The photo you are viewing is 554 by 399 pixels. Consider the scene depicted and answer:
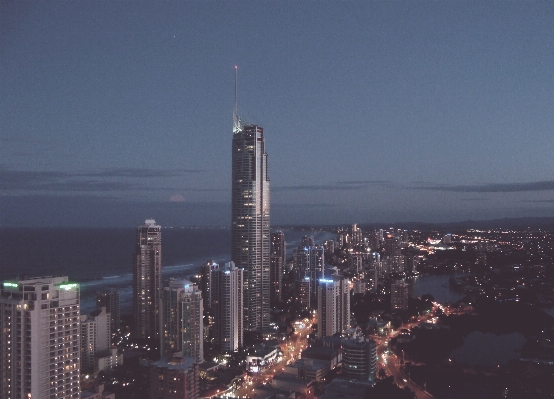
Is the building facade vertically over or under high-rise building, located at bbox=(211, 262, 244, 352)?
over

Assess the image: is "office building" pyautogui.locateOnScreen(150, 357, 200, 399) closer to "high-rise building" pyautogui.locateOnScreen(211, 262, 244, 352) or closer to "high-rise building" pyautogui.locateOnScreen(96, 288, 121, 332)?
"high-rise building" pyautogui.locateOnScreen(211, 262, 244, 352)

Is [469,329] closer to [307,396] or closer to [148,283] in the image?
[307,396]

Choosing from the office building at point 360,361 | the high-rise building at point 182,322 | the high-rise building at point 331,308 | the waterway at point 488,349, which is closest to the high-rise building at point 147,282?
the high-rise building at point 182,322

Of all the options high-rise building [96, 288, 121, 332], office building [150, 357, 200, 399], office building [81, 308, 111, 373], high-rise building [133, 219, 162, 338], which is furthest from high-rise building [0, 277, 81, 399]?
high-rise building [96, 288, 121, 332]

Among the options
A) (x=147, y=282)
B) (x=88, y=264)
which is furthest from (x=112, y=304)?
(x=88, y=264)

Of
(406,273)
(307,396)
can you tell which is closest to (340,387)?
(307,396)

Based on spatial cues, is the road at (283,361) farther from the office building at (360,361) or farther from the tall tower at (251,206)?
the tall tower at (251,206)
